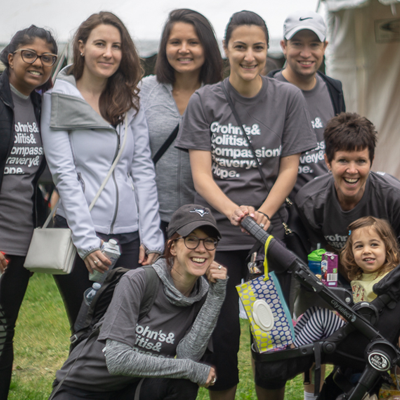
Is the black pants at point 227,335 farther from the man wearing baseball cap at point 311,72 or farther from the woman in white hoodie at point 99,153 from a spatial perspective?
the man wearing baseball cap at point 311,72

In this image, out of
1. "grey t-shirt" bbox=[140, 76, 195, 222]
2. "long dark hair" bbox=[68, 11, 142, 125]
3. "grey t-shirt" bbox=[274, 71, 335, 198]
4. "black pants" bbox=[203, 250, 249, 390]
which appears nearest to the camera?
"black pants" bbox=[203, 250, 249, 390]

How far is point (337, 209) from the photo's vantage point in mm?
2801

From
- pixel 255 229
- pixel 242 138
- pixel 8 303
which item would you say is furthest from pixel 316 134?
pixel 8 303

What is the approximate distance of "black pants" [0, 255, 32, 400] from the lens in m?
2.85

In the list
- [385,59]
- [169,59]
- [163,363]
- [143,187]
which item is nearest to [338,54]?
[385,59]

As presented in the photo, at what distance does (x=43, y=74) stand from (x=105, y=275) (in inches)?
42.3

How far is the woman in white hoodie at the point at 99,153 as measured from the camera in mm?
2850

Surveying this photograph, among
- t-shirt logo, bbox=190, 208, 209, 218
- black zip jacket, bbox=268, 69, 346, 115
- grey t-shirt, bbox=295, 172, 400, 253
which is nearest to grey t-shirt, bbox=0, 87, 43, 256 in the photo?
t-shirt logo, bbox=190, 208, 209, 218

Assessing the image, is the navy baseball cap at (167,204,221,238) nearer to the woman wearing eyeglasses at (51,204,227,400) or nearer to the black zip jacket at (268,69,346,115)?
the woman wearing eyeglasses at (51,204,227,400)

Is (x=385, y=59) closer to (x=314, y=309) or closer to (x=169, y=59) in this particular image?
(x=169, y=59)

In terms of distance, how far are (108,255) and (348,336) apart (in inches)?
47.0

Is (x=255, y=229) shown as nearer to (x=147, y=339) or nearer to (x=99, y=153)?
(x=147, y=339)

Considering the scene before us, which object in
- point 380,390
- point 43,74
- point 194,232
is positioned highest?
point 43,74

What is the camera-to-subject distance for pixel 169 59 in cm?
325
